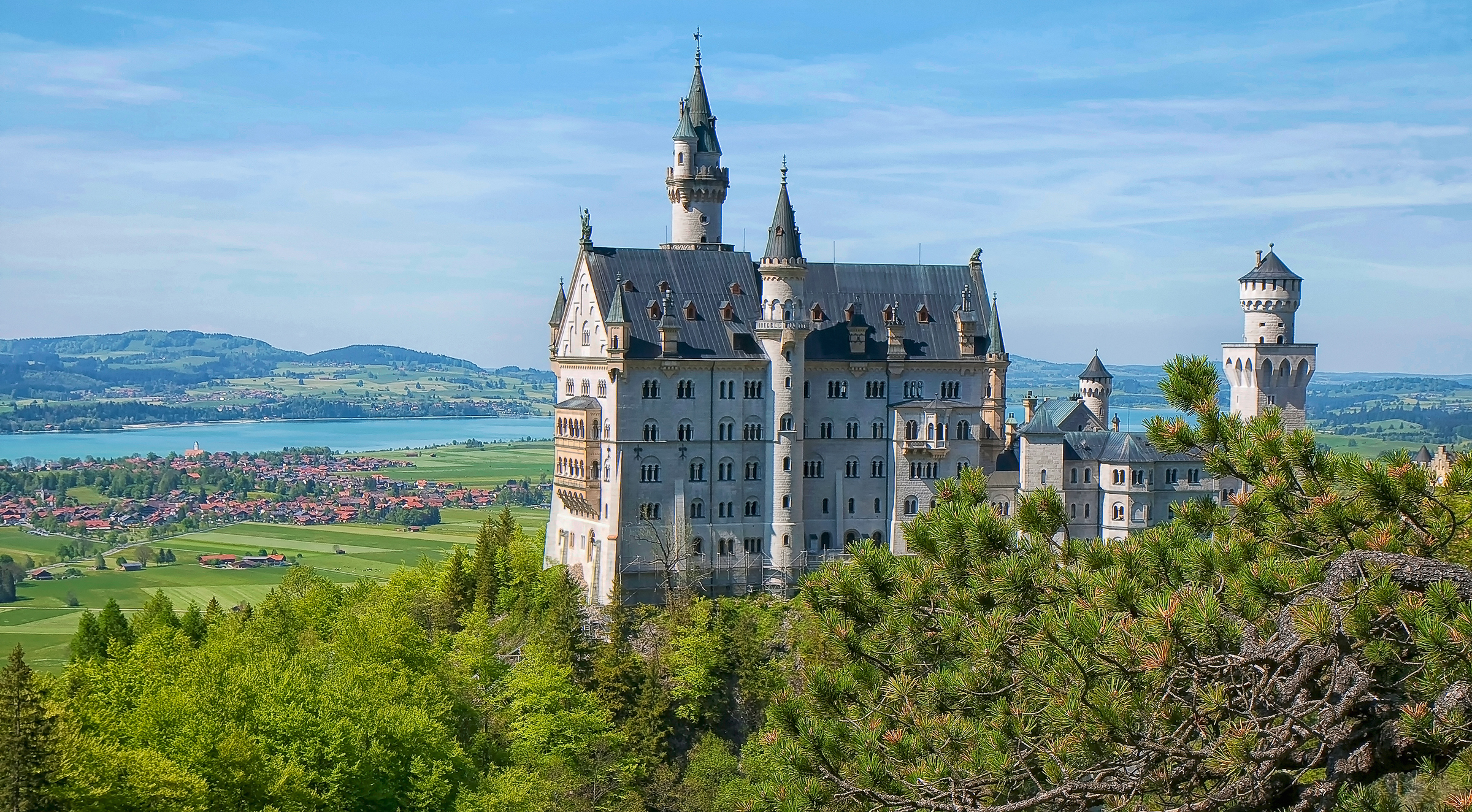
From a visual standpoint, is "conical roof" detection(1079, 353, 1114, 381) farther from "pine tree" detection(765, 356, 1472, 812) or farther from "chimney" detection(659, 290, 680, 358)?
"pine tree" detection(765, 356, 1472, 812)

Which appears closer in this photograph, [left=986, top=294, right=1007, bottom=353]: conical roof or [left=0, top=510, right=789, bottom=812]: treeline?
[left=0, top=510, right=789, bottom=812]: treeline

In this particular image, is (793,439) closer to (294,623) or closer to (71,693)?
(294,623)

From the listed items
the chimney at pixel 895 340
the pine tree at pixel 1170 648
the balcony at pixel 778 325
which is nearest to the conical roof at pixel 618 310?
the balcony at pixel 778 325

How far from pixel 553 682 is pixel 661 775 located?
20.8 ft

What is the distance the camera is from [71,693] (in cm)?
6038

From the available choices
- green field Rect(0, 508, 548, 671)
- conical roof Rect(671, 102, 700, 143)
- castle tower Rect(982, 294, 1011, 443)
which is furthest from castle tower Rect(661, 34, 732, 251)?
green field Rect(0, 508, 548, 671)

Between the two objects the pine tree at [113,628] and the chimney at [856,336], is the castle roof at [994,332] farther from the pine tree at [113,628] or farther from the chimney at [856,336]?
the pine tree at [113,628]

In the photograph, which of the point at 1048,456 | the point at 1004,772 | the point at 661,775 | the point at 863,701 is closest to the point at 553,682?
the point at 661,775

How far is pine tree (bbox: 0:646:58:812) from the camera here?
156 feet

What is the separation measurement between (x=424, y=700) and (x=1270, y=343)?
5636 cm

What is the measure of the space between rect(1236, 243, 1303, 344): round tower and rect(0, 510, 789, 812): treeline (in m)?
35.4

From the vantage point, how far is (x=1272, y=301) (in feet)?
331

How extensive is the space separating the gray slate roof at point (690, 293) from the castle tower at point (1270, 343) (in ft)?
103

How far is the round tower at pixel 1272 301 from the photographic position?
3962 inches
